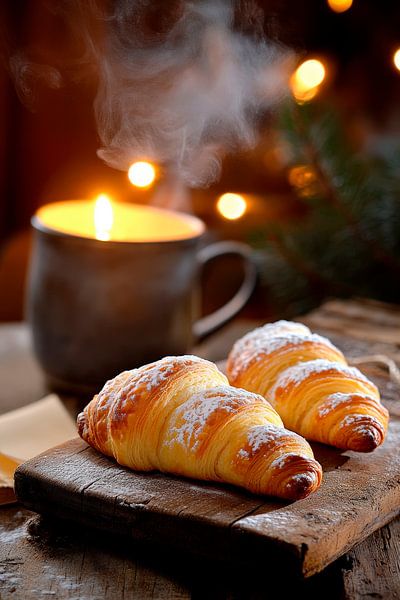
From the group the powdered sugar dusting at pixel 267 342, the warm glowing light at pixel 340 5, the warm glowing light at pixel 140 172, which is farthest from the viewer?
the warm glowing light at pixel 340 5

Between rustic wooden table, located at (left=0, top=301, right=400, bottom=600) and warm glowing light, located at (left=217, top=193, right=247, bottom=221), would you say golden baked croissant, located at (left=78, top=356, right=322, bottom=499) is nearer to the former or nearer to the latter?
rustic wooden table, located at (left=0, top=301, right=400, bottom=600)

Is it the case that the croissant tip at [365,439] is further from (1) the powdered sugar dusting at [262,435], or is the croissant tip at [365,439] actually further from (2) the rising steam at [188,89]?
(2) the rising steam at [188,89]

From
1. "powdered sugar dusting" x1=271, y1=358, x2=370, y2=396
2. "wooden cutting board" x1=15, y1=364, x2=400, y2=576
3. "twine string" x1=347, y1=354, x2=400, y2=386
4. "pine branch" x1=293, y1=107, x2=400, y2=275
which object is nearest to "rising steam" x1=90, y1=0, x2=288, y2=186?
"pine branch" x1=293, y1=107, x2=400, y2=275

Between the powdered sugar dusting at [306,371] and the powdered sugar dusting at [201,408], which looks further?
the powdered sugar dusting at [306,371]

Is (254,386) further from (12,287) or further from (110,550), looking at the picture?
(12,287)

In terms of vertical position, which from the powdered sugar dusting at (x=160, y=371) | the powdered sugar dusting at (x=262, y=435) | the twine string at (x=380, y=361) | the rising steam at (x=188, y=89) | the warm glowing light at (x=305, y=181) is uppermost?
the rising steam at (x=188, y=89)

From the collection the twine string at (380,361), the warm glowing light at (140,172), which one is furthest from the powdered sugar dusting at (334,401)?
the warm glowing light at (140,172)

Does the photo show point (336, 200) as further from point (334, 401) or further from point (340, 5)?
point (334, 401)

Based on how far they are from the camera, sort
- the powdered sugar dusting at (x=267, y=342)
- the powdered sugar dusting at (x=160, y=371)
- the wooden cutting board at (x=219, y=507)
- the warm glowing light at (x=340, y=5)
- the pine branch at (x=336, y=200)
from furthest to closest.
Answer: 1. the warm glowing light at (x=340, y=5)
2. the pine branch at (x=336, y=200)
3. the powdered sugar dusting at (x=267, y=342)
4. the powdered sugar dusting at (x=160, y=371)
5. the wooden cutting board at (x=219, y=507)
